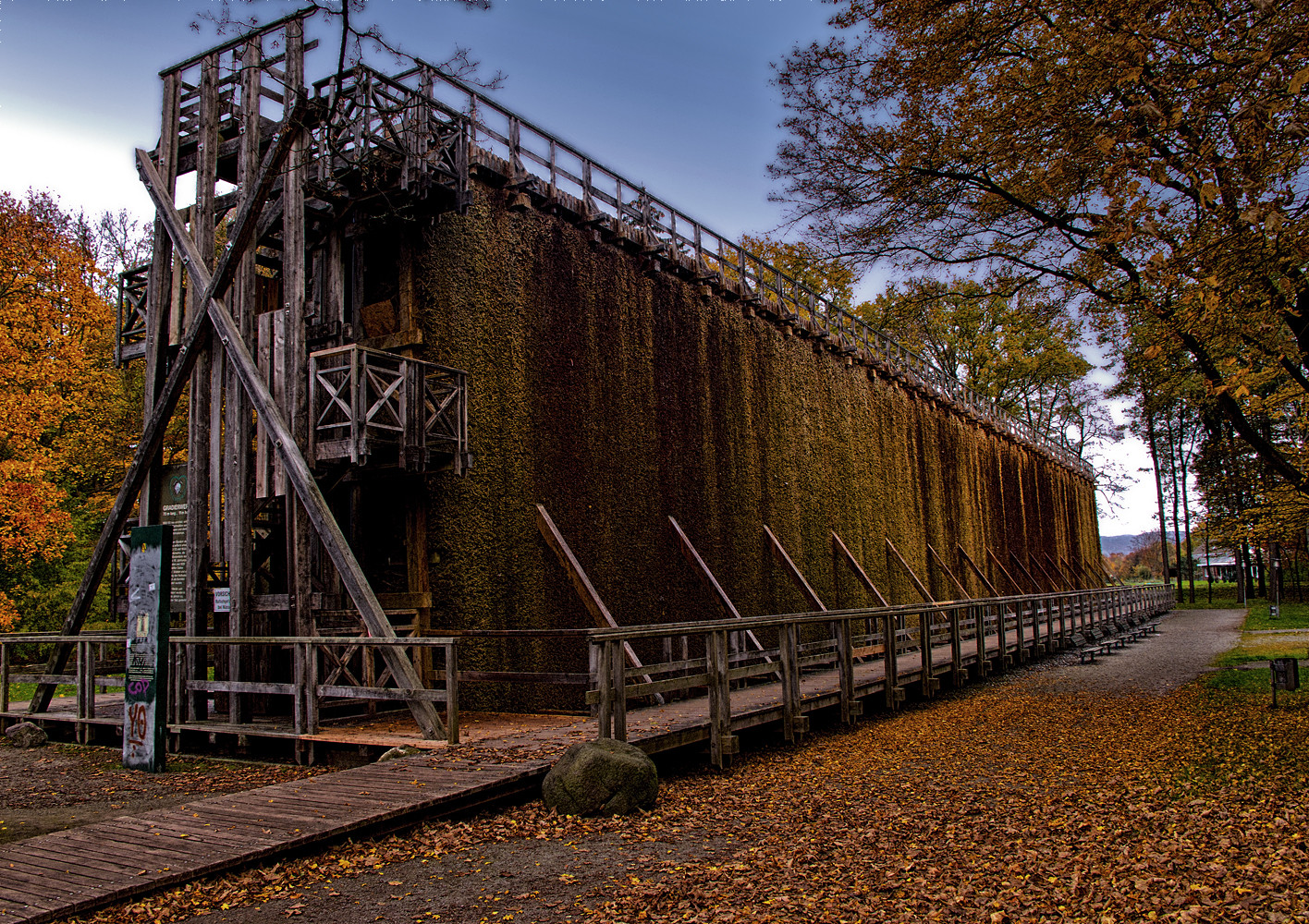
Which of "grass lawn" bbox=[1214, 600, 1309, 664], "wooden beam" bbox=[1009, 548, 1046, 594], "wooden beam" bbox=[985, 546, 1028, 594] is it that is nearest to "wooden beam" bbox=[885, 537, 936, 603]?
"grass lawn" bbox=[1214, 600, 1309, 664]

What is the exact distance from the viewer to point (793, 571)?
726 inches

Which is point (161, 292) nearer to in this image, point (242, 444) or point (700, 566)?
point (242, 444)

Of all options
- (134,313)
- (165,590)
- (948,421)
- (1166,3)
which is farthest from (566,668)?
(948,421)

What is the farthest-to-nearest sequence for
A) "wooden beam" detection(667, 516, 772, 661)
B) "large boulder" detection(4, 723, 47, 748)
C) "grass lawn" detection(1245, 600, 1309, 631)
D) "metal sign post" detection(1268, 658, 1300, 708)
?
"grass lawn" detection(1245, 600, 1309, 631), "wooden beam" detection(667, 516, 772, 661), "metal sign post" detection(1268, 658, 1300, 708), "large boulder" detection(4, 723, 47, 748)

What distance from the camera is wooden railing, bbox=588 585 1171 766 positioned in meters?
8.44

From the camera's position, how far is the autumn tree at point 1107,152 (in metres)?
8.65

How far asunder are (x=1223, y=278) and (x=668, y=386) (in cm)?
943

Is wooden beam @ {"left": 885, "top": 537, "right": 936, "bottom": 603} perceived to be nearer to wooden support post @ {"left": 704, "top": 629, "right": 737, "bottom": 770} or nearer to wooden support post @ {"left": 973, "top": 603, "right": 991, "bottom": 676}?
wooden support post @ {"left": 973, "top": 603, "right": 991, "bottom": 676}

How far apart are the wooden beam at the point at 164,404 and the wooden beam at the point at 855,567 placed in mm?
14181

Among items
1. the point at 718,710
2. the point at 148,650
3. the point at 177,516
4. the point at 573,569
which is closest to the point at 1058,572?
the point at 573,569

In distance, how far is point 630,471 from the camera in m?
15.2

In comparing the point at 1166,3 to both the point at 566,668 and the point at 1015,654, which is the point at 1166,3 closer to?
the point at 566,668

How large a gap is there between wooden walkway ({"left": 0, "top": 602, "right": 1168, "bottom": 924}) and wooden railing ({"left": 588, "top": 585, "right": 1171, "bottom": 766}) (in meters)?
0.47

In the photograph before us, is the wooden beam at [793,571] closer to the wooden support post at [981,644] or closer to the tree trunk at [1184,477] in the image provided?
the wooden support post at [981,644]
